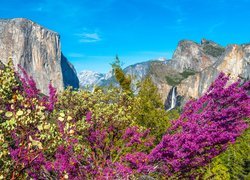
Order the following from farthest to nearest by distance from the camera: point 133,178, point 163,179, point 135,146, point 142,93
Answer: point 142,93 < point 135,146 < point 163,179 < point 133,178

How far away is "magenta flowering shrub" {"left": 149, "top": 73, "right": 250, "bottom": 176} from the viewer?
14.3 meters

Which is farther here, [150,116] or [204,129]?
[150,116]

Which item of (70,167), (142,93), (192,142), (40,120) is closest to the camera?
(40,120)

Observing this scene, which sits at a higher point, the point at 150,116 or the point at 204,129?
the point at 150,116

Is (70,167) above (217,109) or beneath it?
beneath

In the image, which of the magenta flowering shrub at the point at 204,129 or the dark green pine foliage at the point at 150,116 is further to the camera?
the dark green pine foliage at the point at 150,116

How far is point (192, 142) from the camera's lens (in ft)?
46.0

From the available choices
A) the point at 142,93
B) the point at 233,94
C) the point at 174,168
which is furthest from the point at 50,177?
the point at 142,93

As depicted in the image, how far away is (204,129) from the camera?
14211 mm

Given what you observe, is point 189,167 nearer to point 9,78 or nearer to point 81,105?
point 81,105

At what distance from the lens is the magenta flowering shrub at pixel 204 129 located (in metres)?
14.3

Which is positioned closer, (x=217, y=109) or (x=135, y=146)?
(x=217, y=109)

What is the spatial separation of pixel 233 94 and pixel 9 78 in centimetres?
1021

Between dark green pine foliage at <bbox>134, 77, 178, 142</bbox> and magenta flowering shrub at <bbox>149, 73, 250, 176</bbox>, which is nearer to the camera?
magenta flowering shrub at <bbox>149, 73, 250, 176</bbox>
